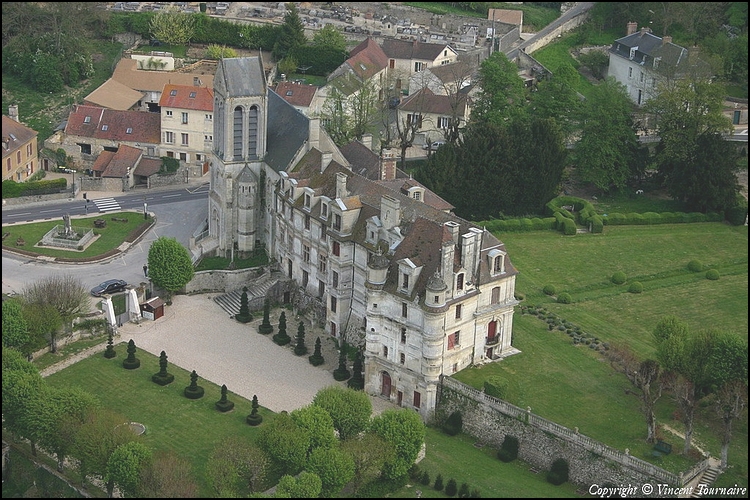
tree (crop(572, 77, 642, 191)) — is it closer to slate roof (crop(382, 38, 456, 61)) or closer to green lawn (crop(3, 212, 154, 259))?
slate roof (crop(382, 38, 456, 61))

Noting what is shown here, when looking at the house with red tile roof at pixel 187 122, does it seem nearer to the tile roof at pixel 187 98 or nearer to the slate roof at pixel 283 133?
the tile roof at pixel 187 98

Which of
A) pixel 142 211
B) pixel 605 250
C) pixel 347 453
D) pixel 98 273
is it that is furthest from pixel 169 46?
pixel 347 453

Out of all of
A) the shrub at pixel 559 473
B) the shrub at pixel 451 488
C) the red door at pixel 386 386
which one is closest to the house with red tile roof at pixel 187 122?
the red door at pixel 386 386

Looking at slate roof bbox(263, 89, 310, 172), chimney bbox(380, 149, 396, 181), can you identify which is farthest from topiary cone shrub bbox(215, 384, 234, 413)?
chimney bbox(380, 149, 396, 181)

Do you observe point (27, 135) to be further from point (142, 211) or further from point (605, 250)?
point (605, 250)

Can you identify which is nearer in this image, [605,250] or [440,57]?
[605,250]

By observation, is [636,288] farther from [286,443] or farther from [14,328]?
[14,328]

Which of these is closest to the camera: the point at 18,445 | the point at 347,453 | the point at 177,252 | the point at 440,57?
the point at 347,453
